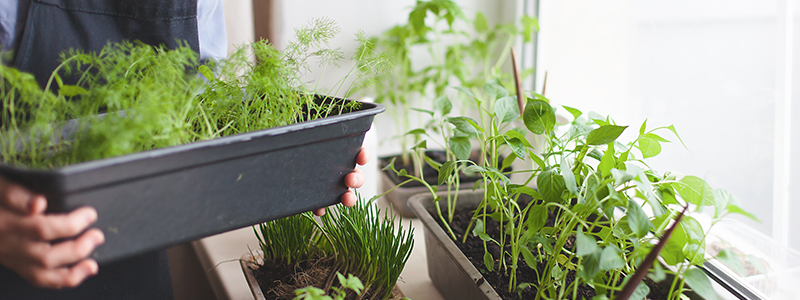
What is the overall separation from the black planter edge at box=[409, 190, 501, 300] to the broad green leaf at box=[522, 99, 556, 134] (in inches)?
6.5

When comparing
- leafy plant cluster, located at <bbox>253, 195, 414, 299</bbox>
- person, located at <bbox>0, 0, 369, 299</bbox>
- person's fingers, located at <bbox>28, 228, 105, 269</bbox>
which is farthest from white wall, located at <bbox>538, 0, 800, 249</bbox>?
person's fingers, located at <bbox>28, 228, 105, 269</bbox>

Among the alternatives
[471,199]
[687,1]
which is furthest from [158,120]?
[687,1]

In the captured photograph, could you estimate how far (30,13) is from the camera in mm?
502

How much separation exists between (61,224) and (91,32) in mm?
364

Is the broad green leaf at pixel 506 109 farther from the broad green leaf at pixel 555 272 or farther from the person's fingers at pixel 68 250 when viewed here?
the person's fingers at pixel 68 250

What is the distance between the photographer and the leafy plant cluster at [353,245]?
50cm

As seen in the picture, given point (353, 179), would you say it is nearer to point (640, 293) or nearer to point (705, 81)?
point (640, 293)

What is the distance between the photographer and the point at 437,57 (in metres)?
1.06

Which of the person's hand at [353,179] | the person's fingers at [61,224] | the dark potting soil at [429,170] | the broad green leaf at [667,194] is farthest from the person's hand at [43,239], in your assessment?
the dark potting soil at [429,170]

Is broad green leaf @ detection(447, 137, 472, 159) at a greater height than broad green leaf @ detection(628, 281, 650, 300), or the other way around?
broad green leaf @ detection(447, 137, 472, 159)

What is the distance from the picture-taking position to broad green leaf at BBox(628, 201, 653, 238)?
327 mm

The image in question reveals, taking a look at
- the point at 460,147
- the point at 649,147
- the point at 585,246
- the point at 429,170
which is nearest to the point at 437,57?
the point at 429,170

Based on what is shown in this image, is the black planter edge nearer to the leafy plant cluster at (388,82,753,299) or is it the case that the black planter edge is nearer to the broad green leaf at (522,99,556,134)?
the leafy plant cluster at (388,82,753,299)

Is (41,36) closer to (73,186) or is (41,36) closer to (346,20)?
(73,186)
